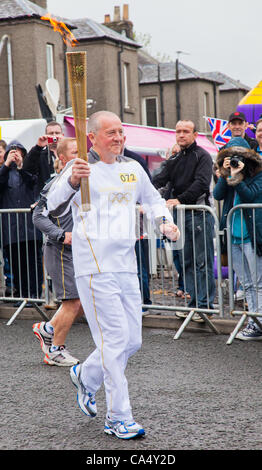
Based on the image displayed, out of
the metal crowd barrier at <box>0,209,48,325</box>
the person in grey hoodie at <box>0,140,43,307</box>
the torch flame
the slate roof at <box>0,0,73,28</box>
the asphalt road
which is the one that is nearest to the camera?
the asphalt road

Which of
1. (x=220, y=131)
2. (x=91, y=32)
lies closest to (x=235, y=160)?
(x=220, y=131)

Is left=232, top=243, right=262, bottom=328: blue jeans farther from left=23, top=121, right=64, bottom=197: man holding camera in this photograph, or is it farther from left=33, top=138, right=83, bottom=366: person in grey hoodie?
left=23, top=121, right=64, bottom=197: man holding camera

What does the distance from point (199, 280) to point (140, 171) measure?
3.48 m

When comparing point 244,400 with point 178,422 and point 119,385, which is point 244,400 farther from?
point 119,385

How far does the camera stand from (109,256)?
4.64 m

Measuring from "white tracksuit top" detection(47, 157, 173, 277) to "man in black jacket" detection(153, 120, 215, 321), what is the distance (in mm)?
3295

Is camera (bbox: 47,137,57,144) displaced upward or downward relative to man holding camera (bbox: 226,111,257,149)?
downward

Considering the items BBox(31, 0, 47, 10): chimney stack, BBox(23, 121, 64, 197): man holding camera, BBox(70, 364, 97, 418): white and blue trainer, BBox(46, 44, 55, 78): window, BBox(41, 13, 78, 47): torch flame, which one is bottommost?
BBox(70, 364, 97, 418): white and blue trainer

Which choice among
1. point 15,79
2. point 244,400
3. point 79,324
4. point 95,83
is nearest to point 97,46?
point 95,83

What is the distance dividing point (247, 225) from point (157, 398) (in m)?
2.67

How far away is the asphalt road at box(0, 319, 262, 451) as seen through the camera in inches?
177

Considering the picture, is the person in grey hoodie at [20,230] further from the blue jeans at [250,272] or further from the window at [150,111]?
the window at [150,111]

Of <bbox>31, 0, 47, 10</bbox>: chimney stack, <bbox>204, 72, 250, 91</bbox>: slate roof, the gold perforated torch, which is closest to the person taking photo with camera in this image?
the gold perforated torch

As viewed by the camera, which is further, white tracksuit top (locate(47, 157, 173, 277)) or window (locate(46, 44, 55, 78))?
window (locate(46, 44, 55, 78))
